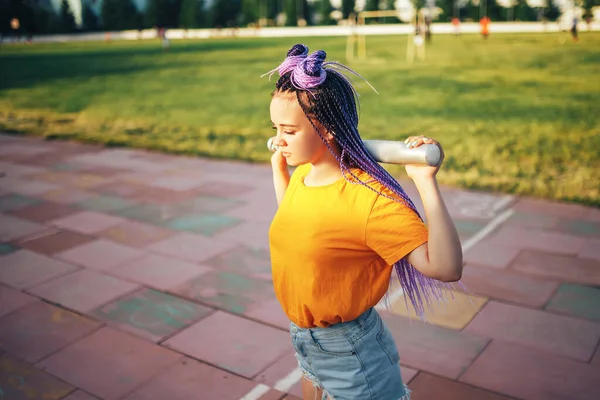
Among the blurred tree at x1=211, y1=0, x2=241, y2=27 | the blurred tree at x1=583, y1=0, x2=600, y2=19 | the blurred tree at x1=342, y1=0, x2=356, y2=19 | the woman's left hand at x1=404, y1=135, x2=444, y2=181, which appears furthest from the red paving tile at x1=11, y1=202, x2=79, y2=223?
the blurred tree at x1=342, y1=0, x2=356, y2=19

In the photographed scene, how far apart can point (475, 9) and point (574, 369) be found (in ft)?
224

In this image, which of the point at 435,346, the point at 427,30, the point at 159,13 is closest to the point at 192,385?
the point at 435,346

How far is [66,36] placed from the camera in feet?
197

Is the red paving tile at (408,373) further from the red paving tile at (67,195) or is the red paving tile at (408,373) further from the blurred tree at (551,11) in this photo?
the blurred tree at (551,11)

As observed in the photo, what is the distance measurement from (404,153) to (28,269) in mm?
4126

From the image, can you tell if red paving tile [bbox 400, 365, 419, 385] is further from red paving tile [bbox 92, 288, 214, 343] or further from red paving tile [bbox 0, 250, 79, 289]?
red paving tile [bbox 0, 250, 79, 289]

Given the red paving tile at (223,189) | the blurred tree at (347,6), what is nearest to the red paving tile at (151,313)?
the red paving tile at (223,189)

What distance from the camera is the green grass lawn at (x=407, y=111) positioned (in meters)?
7.66

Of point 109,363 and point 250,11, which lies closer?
point 109,363

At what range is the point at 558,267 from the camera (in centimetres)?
451

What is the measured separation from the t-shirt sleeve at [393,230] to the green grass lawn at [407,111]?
17.2ft

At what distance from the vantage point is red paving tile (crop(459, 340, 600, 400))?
2955 mm

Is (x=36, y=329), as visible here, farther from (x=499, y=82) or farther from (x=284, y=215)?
(x=499, y=82)

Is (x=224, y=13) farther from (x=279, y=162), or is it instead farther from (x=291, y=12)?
(x=279, y=162)
